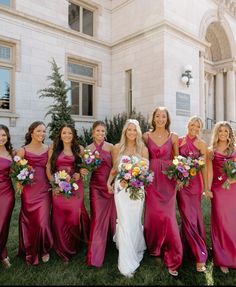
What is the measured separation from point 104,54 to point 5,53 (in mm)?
5196

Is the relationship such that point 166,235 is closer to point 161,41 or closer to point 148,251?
point 148,251

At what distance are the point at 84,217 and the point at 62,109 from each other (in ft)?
22.7

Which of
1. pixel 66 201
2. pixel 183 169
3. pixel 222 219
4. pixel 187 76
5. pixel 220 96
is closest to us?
→ pixel 183 169

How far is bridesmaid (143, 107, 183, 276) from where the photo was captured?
4.11 m

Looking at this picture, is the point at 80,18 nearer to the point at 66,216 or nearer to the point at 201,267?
the point at 66,216

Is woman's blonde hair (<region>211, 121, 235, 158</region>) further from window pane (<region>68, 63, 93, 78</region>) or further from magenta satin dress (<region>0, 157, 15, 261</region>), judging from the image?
window pane (<region>68, 63, 93, 78</region>)

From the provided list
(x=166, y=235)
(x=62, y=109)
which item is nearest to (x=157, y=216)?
(x=166, y=235)

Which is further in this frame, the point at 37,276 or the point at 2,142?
the point at 2,142

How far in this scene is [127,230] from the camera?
13.0 ft

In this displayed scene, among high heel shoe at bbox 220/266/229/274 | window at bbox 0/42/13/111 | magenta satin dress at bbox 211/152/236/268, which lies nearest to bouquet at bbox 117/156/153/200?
magenta satin dress at bbox 211/152/236/268

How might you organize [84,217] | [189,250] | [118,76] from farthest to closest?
[118,76] → [84,217] → [189,250]

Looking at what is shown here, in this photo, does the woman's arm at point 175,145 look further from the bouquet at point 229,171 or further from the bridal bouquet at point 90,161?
the bridal bouquet at point 90,161

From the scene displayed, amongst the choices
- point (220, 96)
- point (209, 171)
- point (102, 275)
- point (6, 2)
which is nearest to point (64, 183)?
point (102, 275)

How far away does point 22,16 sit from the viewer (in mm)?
11953
